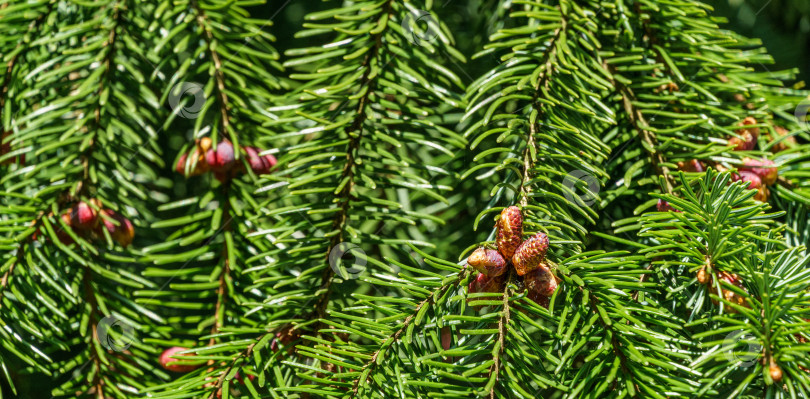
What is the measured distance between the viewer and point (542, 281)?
1.27ft

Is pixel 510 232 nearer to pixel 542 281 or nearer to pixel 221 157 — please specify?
pixel 542 281

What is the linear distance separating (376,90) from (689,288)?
297 millimetres

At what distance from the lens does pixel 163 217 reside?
834 millimetres

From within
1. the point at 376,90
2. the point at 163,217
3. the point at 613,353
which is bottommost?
the point at 163,217

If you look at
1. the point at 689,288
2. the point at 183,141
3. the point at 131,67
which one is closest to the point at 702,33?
the point at 689,288

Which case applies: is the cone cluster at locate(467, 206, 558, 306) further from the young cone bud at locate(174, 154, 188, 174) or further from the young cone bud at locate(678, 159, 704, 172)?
the young cone bud at locate(174, 154, 188, 174)

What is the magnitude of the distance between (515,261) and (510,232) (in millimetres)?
18

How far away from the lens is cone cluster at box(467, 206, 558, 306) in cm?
37

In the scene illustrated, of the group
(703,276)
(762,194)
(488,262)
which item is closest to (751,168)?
(762,194)

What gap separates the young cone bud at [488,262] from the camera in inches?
14.9

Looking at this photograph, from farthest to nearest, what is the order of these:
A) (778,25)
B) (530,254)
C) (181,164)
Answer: (778,25) → (181,164) → (530,254)

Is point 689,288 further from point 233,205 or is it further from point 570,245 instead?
point 233,205

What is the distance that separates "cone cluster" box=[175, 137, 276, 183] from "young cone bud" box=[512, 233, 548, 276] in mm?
278

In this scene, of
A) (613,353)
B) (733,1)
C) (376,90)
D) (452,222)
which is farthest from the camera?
(733,1)
